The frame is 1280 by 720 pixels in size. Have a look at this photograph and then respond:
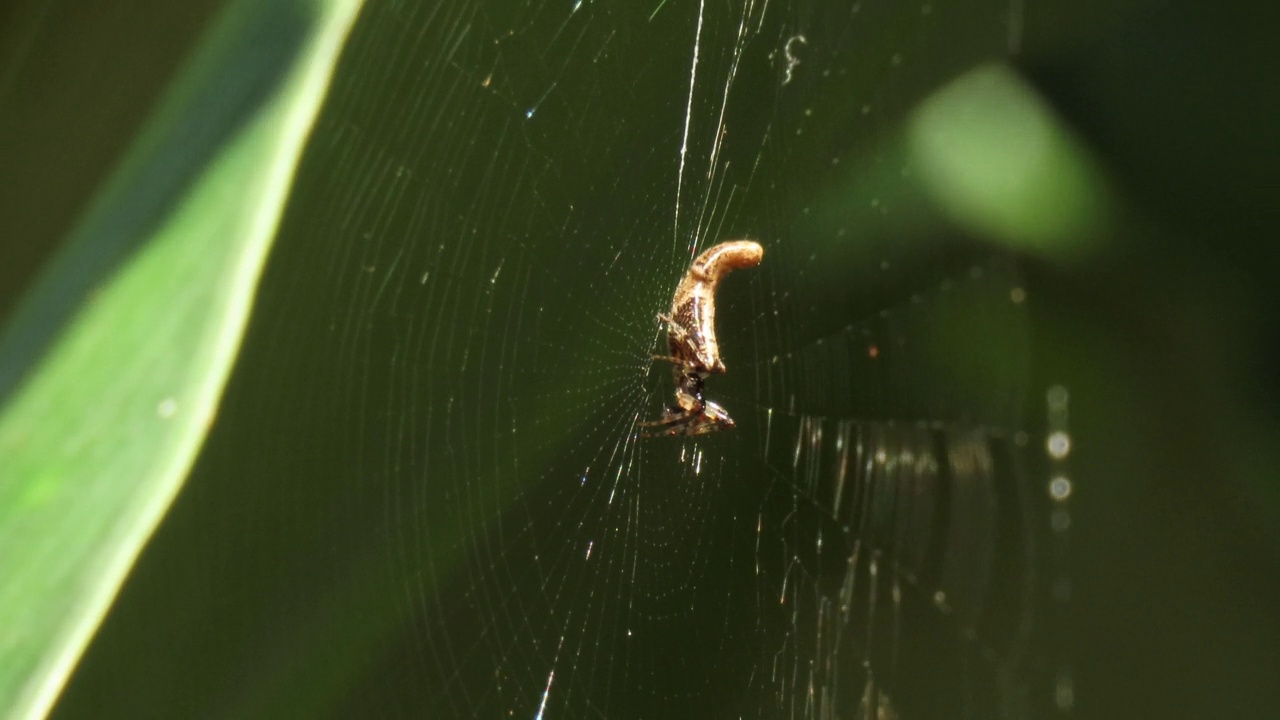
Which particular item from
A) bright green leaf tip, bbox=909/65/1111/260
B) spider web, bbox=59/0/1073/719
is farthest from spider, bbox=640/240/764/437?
bright green leaf tip, bbox=909/65/1111/260

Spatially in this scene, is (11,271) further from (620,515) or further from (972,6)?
(972,6)

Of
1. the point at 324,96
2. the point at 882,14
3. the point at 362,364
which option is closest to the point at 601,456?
the point at 362,364

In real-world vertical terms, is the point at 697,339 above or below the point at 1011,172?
below

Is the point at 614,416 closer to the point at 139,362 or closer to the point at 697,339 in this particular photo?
the point at 697,339

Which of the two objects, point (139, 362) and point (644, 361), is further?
point (644, 361)

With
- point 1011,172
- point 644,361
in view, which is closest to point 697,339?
point 644,361

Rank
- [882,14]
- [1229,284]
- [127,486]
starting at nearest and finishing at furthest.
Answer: [127,486]
[882,14]
[1229,284]
